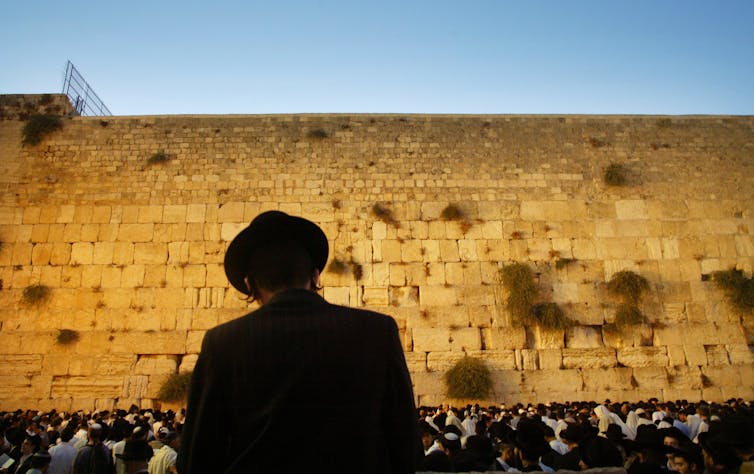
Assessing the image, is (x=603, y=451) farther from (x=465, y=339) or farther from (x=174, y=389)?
(x=174, y=389)

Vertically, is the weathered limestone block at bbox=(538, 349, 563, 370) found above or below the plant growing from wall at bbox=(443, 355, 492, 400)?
above

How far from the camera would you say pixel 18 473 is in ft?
16.5

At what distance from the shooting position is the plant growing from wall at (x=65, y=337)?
11.6m

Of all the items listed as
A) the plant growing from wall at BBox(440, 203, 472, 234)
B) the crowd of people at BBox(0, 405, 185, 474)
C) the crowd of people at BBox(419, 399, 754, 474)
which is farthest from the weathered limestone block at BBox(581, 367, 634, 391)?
the crowd of people at BBox(0, 405, 185, 474)

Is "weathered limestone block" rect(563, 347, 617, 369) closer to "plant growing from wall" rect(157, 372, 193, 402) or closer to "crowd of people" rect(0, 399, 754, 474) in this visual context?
"crowd of people" rect(0, 399, 754, 474)

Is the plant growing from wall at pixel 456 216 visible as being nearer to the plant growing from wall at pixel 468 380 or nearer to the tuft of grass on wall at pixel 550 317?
the tuft of grass on wall at pixel 550 317

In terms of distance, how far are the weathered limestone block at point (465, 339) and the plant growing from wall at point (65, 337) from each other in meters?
8.07

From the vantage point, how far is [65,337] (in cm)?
1159

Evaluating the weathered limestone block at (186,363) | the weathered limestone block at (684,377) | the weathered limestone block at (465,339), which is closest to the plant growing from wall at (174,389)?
the weathered limestone block at (186,363)

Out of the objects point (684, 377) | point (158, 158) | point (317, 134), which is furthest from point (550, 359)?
point (158, 158)

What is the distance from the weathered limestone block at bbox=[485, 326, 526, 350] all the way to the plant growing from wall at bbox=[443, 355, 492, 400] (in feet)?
1.83

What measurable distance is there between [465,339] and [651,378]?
408 cm

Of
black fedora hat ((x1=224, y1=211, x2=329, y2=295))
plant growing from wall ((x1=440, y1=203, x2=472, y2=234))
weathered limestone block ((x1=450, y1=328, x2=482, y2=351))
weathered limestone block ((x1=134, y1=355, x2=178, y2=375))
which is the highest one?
plant growing from wall ((x1=440, y1=203, x2=472, y2=234))

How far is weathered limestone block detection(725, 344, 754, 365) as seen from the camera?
12125 millimetres
